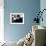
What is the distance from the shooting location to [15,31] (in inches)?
217

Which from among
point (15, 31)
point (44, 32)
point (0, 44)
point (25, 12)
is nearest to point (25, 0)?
point (25, 12)

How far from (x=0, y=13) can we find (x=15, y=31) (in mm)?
989

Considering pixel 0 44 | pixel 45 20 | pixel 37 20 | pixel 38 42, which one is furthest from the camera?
pixel 37 20

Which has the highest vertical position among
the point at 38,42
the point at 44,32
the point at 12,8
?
the point at 12,8

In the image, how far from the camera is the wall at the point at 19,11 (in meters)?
5.47

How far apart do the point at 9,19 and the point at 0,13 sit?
466 mm

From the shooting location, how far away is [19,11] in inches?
215

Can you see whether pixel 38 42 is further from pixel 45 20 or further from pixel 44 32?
pixel 45 20

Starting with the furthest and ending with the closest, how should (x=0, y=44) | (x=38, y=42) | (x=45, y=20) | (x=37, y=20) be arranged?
1. (x=37, y=20)
2. (x=45, y=20)
3. (x=0, y=44)
4. (x=38, y=42)

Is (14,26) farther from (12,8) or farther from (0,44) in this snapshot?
(0,44)

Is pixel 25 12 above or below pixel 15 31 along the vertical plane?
above

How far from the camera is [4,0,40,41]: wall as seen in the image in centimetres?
547

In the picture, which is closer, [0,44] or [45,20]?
[0,44]

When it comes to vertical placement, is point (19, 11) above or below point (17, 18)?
above
